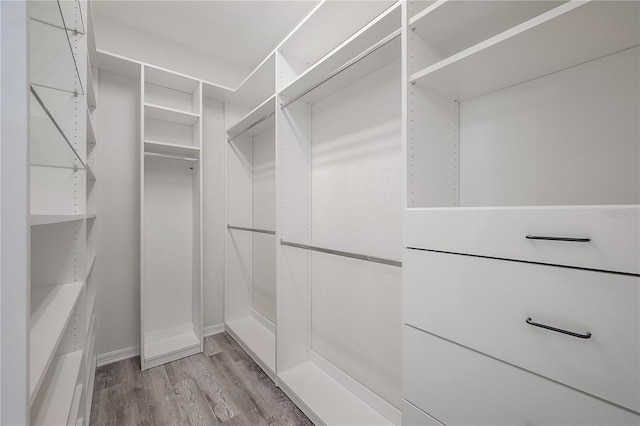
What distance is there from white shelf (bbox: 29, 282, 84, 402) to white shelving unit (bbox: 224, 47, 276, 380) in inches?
58.6

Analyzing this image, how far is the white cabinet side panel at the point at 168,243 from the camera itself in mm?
2506

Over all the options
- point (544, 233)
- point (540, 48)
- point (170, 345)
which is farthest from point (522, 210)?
point (170, 345)

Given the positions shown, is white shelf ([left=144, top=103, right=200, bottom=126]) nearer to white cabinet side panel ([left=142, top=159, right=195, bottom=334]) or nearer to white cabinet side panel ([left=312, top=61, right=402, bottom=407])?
white cabinet side panel ([left=142, top=159, right=195, bottom=334])

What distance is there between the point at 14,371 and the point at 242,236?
8.07 ft

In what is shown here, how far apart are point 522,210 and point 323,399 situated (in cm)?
164

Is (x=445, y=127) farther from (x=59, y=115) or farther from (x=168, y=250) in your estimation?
(x=168, y=250)

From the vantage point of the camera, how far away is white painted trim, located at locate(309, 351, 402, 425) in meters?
1.54

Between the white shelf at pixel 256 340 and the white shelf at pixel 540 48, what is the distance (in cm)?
216

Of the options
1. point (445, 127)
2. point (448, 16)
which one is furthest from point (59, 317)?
point (448, 16)

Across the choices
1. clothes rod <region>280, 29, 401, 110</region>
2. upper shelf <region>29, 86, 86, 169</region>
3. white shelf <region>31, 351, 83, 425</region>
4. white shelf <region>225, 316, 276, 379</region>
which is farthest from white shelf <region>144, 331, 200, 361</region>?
clothes rod <region>280, 29, 401, 110</region>

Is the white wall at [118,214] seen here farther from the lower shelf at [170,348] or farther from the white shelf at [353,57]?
the white shelf at [353,57]

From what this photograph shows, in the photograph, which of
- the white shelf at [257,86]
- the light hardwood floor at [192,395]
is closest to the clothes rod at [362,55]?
the white shelf at [257,86]

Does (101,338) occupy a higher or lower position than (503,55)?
lower

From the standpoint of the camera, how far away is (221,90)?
262cm
